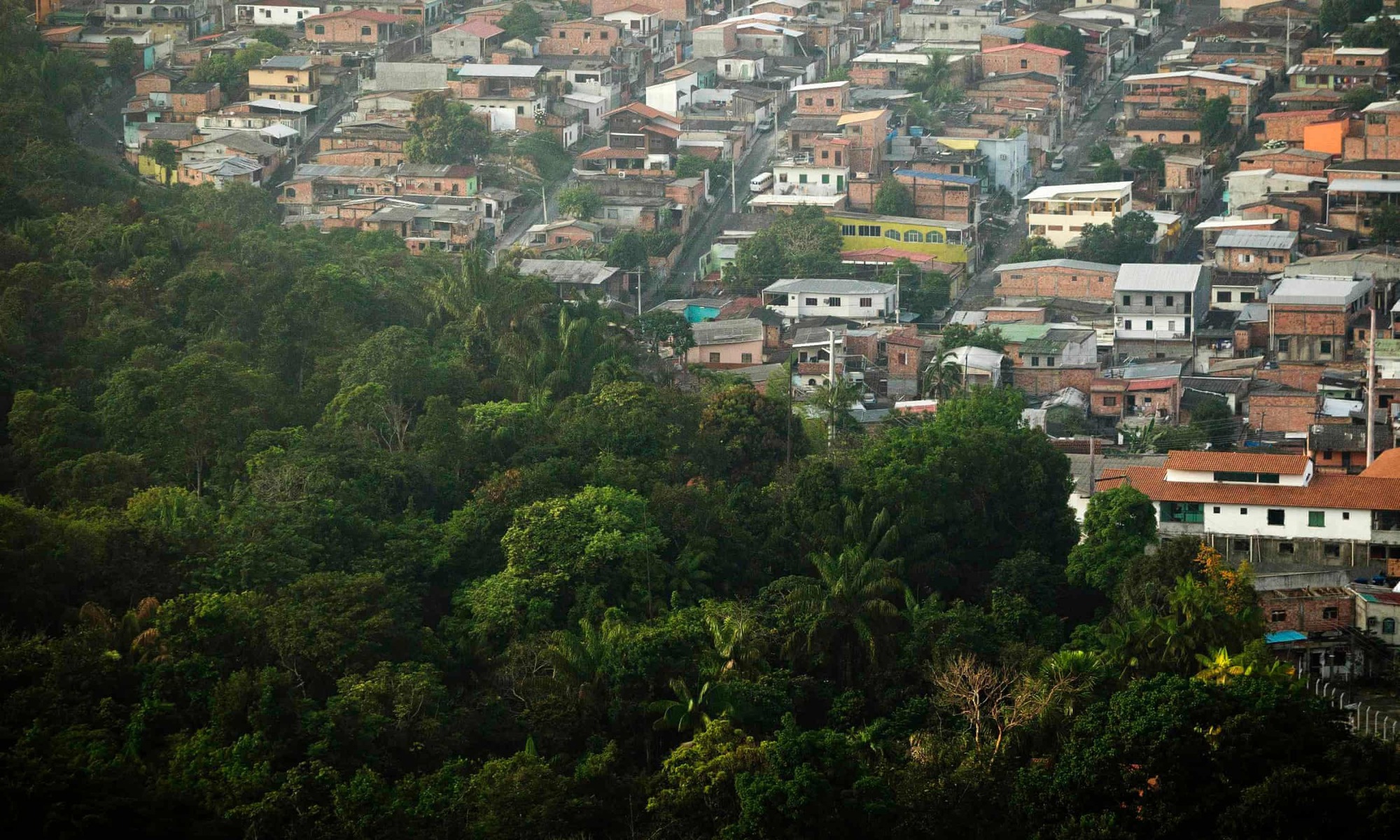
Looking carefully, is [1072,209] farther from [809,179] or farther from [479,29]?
[479,29]

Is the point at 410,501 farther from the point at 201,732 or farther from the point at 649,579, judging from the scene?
the point at 201,732

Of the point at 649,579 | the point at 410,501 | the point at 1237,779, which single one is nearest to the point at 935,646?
the point at 649,579

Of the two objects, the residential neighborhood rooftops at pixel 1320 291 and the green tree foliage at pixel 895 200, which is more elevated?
the green tree foliage at pixel 895 200

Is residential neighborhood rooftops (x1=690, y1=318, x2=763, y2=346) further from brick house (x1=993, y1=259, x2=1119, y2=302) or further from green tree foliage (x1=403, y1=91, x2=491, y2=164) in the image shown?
green tree foliage (x1=403, y1=91, x2=491, y2=164)

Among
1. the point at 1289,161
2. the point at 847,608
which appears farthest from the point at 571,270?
the point at 847,608

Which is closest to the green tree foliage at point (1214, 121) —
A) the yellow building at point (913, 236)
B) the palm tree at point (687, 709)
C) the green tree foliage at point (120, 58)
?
the yellow building at point (913, 236)

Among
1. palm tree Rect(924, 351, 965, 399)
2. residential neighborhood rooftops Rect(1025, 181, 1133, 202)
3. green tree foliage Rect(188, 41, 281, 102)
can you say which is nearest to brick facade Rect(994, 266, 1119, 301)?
residential neighborhood rooftops Rect(1025, 181, 1133, 202)

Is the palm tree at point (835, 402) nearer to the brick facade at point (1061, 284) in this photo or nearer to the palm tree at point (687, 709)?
the palm tree at point (687, 709)
